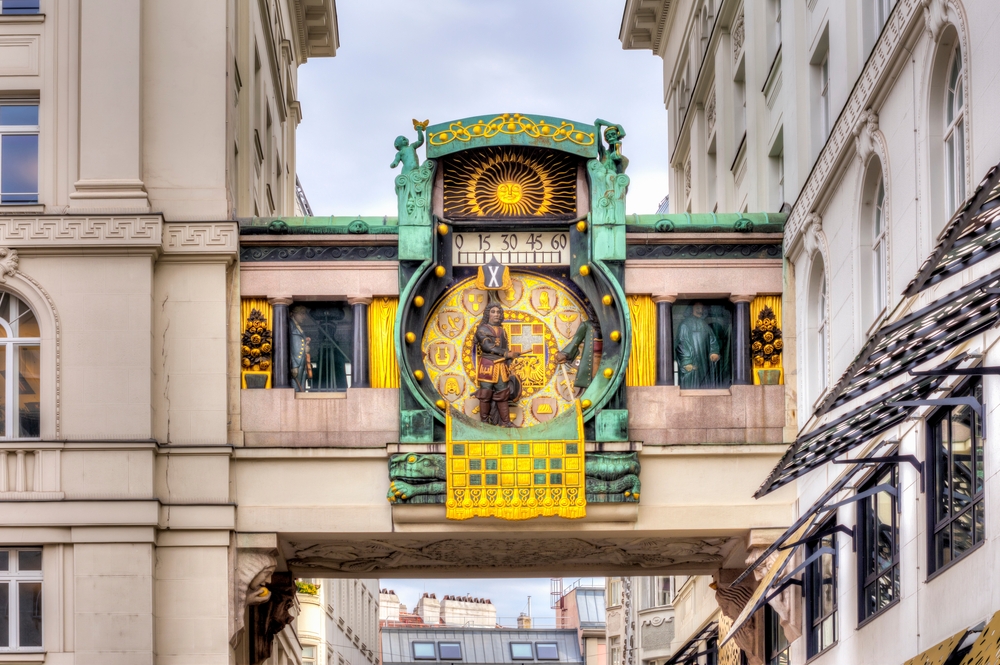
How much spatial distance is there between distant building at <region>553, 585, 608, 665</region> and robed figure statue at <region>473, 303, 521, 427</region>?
216 ft

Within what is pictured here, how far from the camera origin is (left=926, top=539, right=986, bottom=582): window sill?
59.9ft

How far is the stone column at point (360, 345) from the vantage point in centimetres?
3050

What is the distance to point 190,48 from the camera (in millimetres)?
31219

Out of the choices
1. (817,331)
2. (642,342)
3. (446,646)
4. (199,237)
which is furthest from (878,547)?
(446,646)

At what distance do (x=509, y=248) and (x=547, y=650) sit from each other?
231 ft

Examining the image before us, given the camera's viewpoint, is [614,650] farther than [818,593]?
Yes

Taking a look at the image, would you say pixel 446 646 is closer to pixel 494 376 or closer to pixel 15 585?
pixel 494 376

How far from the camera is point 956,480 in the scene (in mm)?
19609

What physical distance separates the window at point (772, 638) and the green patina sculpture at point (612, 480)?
5138mm

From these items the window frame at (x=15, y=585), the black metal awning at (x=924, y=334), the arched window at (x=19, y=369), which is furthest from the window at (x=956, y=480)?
the arched window at (x=19, y=369)

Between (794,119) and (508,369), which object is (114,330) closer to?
(508,369)

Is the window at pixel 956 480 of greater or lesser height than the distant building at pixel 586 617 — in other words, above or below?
above

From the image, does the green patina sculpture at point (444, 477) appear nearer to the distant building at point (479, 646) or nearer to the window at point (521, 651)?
the distant building at point (479, 646)

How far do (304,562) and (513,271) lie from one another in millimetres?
6606
